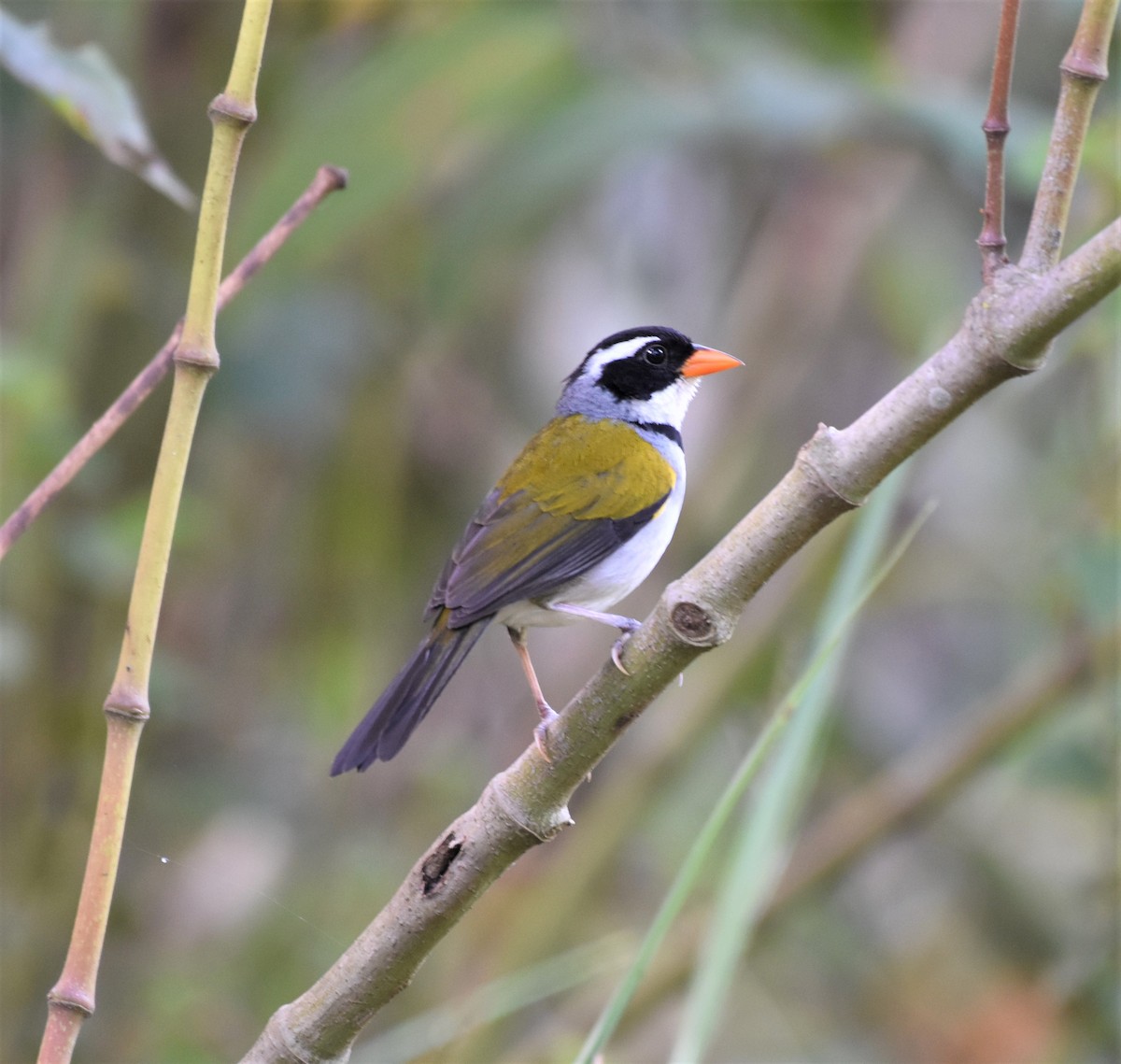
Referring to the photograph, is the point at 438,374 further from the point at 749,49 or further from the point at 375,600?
the point at 749,49

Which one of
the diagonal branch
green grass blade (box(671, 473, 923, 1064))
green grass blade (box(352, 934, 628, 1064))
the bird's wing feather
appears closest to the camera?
the diagonal branch

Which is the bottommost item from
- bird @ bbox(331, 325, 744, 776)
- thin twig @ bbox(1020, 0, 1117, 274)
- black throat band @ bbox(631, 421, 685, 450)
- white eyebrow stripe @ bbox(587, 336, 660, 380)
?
thin twig @ bbox(1020, 0, 1117, 274)

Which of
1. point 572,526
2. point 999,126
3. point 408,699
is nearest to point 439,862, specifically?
point 999,126

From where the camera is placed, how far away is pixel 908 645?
6152 mm

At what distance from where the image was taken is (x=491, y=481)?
5039mm

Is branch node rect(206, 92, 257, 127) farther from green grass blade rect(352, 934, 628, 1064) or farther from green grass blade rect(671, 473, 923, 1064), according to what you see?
green grass blade rect(352, 934, 628, 1064)

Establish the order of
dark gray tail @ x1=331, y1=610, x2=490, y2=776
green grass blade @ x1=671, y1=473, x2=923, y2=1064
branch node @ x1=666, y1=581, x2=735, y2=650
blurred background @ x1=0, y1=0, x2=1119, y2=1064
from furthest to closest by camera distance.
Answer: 1. blurred background @ x1=0, y1=0, x2=1119, y2=1064
2. dark gray tail @ x1=331, y1=610, x2=490, y2=776
3. green grass blade @ x1=671, y1=473, x2=923, y2=1064
4. branch node @ x1=666, y1=581, x2=735, y2=650

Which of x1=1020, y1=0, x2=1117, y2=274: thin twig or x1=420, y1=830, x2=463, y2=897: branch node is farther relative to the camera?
x1=420, y1=830, x2=463, y2=897: branch node

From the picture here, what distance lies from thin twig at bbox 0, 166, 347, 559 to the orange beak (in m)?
1.90

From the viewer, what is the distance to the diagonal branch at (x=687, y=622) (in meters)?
1.15

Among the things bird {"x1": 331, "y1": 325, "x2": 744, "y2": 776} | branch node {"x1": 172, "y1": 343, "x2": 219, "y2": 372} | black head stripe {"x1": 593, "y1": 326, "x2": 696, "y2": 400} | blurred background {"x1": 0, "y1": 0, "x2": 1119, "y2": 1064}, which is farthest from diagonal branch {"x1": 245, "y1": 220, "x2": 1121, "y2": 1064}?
black head stripe {"x1": 593, "y1": 326, "x2": 696, "y2": 400}

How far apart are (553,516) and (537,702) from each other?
587mm

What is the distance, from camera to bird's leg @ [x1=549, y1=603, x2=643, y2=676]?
1351mm

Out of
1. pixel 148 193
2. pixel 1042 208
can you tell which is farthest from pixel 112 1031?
pixel 1042 208
